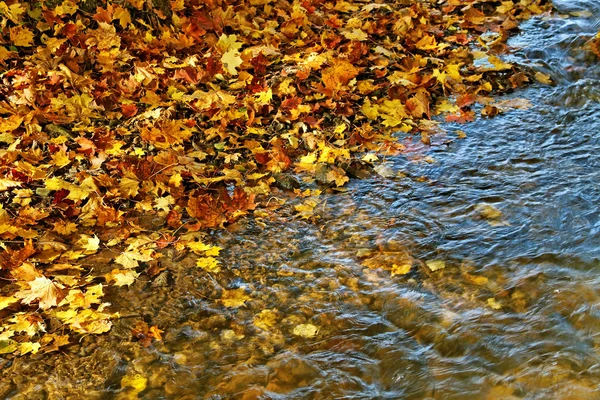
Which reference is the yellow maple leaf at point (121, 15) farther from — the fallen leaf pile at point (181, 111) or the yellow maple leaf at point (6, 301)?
the yellow maple leaf at point (6, 301)

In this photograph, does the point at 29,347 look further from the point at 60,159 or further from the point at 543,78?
the point at 543,78

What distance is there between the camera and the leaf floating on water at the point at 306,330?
9.14 feet

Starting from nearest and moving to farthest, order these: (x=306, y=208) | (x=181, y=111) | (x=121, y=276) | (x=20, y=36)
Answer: (x=121, y=276)
(x=306, y=208)
(x=181, y=111)
(x=20, y=36)

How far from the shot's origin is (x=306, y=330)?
2811 mm

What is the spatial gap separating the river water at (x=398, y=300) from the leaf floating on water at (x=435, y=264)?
0.01 meters

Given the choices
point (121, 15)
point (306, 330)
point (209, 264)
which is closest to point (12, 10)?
point (121, 15)

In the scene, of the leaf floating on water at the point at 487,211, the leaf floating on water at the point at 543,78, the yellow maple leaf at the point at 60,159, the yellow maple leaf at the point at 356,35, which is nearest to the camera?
the leaf floating on water at the point at 487,211

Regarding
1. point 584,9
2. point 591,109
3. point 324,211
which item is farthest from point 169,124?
point 584,9

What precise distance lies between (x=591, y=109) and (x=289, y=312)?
10.2ft

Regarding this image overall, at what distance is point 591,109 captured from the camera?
14.7 feet

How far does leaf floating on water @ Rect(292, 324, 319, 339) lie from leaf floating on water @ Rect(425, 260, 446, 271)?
2.49 feet

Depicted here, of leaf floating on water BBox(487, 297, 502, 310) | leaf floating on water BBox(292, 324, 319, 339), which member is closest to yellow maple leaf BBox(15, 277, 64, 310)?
leaf floating on water BBox(292, 324, 319, 339)

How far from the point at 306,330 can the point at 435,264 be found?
84cm

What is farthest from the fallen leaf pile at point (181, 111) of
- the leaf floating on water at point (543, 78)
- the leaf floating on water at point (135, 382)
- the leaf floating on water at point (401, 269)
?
the leaf floating on water at point (401, 269)
